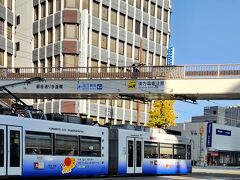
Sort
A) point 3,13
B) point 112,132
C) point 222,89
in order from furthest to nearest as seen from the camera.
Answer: point 3,13 → point 222,89 → point 112,132

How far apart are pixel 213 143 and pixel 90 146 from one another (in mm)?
56498

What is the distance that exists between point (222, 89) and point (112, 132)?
1168 cm

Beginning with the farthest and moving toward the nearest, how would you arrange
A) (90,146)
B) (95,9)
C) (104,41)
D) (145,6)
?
(145,6), (104,41), (95,9), (90,146)

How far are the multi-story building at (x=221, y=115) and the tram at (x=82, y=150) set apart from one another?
118 metres

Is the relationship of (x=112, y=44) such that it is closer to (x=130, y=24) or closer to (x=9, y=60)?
(x=130, y=24)

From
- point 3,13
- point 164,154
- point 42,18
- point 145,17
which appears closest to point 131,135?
point 164,154

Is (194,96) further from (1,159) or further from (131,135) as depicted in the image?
(1,159)

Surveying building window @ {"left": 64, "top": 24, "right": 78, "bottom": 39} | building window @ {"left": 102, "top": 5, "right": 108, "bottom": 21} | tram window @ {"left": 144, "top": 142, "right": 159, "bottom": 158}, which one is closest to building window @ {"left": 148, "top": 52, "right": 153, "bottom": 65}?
building window @ {"left": 102, "top": 5, "right": 108, "bottom": 21}

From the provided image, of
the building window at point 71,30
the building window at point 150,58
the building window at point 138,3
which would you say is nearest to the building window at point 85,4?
the building window at point 71,30

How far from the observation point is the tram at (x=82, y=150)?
2109 centimetres

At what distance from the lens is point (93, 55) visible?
6469 cm

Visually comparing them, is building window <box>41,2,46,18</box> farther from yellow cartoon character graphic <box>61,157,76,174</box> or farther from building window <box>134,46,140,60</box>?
yellow cartoon character graphic <box>61,157,76,174</box>

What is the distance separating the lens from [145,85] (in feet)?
124

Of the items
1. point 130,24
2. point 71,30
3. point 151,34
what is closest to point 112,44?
point 130,24
